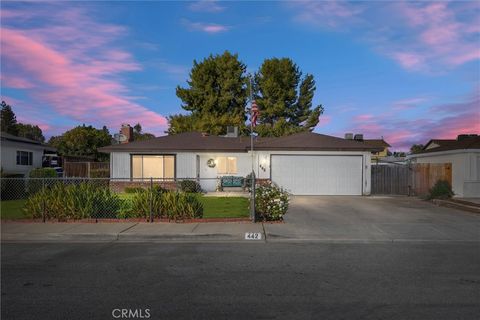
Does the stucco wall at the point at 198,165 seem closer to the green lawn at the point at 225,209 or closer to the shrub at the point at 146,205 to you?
the green lawn at the point at 225,209

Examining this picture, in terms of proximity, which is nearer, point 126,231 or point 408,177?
point 126,231

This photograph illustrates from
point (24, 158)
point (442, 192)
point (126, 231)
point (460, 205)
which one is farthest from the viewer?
point (24, 158)

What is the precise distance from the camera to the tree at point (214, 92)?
4862 centimetres

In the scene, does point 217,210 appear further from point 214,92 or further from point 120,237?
point 214,92

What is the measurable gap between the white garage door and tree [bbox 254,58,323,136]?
72.0 feet

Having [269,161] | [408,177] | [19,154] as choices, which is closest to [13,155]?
[19,154]

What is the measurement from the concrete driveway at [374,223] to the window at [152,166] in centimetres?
1119

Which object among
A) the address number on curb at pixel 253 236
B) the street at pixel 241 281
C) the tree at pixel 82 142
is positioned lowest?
the street at pixel 241 281

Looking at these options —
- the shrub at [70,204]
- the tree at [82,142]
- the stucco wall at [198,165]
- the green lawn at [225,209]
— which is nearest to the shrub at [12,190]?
the stucco wall at [198,165]

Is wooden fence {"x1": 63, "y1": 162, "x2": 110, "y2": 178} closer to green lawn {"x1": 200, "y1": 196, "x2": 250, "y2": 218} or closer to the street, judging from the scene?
green lawn {"x1": 200, "y1": 196, "x2": 250, "y2": 218}

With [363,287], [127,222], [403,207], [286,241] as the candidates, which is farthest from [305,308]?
[403,207]

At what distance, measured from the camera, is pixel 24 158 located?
3438 centimetres

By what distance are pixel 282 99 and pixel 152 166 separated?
24.2m

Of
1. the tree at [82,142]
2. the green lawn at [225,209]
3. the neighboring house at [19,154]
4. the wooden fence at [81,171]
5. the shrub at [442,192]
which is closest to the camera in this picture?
the green lawn at [225,209]
